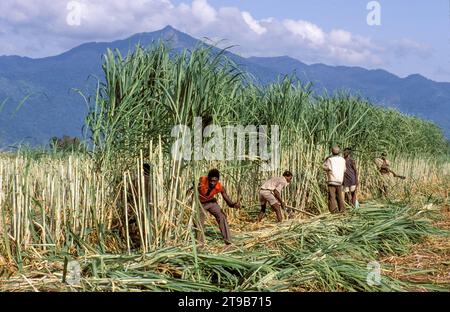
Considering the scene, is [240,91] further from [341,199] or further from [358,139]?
[358,139]

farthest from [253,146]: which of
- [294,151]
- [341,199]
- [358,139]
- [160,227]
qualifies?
[160,227]

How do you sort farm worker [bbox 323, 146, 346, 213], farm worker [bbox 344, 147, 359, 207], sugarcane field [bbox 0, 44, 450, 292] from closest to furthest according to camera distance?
sugarcane field [bbox 0, 44, 450, 292] → farm worker [bbox 323, 146, 346, 213] → farm worker [bbox 344, 147, 359, 207]

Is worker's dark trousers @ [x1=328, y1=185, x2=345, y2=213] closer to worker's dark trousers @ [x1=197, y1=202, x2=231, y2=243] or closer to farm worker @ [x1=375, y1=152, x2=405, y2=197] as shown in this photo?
farm worker @ [x1=375, y1=152, x2=405, y2=197]

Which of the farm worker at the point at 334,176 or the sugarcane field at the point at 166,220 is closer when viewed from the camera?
the sugarcane field at the point at 166,220

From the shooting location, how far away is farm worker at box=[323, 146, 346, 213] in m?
9.88

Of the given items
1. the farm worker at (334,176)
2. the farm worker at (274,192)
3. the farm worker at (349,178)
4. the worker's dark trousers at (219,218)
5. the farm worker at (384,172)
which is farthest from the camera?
the farm worker at (384,172)

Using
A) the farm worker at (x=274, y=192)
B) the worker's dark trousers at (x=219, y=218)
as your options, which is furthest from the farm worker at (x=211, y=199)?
the farm worker at (x=274, y=192)

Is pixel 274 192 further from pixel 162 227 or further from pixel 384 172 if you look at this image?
pixel 384 172

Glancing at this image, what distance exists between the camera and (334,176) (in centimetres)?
991

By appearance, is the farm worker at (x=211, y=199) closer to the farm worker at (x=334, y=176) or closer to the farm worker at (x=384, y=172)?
the farm worker at (x=334, y=176)

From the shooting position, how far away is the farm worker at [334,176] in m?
9.88

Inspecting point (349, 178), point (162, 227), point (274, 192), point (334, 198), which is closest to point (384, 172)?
point (349, 178)

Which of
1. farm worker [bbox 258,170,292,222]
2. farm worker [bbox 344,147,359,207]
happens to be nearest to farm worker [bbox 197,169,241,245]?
farm worker [bbox 258,170,292,222]

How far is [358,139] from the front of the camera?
12.7 m
